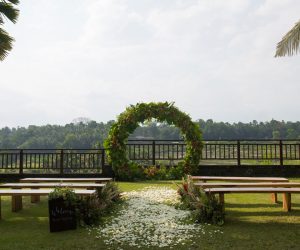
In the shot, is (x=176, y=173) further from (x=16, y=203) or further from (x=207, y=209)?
(x=207, y=209)

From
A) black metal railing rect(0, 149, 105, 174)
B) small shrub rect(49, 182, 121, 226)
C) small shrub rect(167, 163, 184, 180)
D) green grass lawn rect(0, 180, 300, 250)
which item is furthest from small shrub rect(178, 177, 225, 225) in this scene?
black metal railing rect(0, 149, 105, 174)

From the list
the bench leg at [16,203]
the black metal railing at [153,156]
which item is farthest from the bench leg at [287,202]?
the black metal railing at [153,156]

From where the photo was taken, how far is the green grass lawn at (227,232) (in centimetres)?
497

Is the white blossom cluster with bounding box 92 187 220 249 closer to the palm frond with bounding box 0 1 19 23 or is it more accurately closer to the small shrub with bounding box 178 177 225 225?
the small shrub with bounding box 178 177 225 225

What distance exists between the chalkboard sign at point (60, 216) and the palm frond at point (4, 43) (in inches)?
229

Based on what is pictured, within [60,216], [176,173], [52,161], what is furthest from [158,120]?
[60,216]

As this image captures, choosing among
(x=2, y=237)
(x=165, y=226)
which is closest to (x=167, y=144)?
(x=165, y=226)

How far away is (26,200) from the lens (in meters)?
8.80

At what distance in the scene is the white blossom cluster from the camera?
16.9 feet

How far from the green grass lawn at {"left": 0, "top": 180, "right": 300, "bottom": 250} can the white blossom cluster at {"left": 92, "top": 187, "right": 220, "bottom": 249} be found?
9.0 inches

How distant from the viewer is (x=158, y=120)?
13430 mm

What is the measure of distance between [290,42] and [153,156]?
6326 millimetres

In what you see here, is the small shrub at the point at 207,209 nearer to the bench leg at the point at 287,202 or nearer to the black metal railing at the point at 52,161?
the bench leg at the point at 287,202

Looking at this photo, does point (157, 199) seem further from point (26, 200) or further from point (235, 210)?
point (26, 200)
